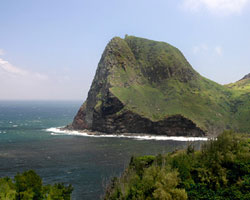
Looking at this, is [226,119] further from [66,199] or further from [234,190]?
[66,199]

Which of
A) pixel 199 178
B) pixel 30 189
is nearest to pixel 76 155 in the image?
pixel 30 189

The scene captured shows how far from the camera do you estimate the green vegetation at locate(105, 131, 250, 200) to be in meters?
46.2

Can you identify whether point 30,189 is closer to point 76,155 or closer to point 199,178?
point 199,178

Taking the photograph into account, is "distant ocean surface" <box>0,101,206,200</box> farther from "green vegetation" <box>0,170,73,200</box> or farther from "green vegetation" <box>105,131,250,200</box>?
"green vegetation" <box>105,131,250,200</box>

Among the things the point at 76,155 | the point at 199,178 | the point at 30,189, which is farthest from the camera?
the point at 76,155

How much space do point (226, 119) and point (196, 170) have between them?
146001mm

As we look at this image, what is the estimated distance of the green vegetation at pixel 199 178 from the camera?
152 feet

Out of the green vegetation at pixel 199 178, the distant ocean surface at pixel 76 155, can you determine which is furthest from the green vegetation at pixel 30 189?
the distant ocean surface at pixel 76 155

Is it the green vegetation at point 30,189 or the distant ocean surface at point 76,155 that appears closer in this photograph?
the green vegetation at point 30,189

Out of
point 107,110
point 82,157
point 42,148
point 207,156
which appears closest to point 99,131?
point 107,110

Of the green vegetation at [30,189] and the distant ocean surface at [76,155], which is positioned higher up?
the green vegetation at [30,189]

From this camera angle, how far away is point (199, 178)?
51.3 metres

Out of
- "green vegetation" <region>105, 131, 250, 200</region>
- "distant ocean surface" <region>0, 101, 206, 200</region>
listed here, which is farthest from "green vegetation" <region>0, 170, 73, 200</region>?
"distant ocean surface" <region>0, 101, 206, 200</region>

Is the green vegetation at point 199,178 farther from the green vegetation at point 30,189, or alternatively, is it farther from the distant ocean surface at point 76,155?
the distant ocean surface at point 76,155
